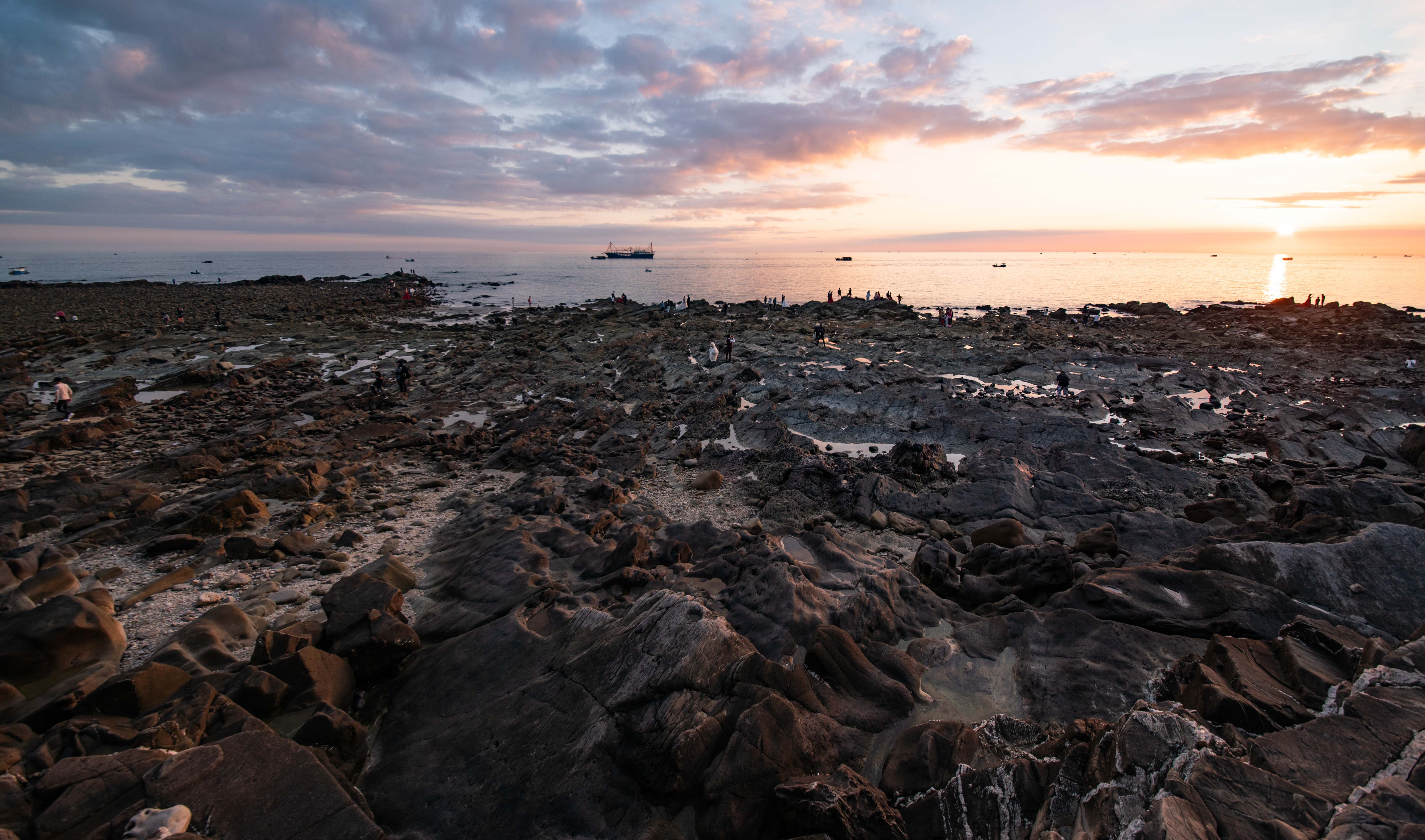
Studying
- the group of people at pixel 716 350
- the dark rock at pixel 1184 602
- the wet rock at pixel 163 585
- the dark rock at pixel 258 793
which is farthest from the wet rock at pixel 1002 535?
the group of people at pixel 716 350

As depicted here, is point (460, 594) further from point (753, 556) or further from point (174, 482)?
→ point (174, 482)

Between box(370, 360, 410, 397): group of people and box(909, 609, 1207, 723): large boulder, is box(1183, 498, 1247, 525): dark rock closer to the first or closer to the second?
box(909, 609, 1207, 723): large boulder

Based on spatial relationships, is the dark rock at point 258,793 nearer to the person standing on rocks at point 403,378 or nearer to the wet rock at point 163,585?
the wet rock at point 163,585

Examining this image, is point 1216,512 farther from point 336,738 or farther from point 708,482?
point 336,738

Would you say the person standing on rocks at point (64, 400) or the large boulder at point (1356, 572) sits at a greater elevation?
the person standing on rocks at point (64, 400)

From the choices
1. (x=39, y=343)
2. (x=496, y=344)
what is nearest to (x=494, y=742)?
(x=496, y=344)

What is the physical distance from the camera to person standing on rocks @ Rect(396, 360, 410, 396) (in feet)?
93.5

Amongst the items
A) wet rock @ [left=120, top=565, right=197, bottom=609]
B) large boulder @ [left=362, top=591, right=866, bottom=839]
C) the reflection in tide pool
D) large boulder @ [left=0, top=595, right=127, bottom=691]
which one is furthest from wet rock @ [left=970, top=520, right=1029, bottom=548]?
the reflection in tide pool

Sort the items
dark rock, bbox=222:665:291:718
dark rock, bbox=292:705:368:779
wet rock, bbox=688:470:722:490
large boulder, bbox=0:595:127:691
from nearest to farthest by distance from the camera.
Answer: dark rock, bbox=292:705:368:779 < dark rock, bbox=222:665:291:718 < large boulder, bbox=0:595:127:691 < wet rock, bbox=688:470:722:490

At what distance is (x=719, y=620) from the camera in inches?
325

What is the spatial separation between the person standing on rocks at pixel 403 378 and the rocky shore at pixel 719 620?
13.5 feet

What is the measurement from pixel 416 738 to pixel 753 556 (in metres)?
6.45

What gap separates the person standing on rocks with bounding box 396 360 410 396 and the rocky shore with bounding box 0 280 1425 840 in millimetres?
4110

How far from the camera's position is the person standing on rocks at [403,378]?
1121 inches
